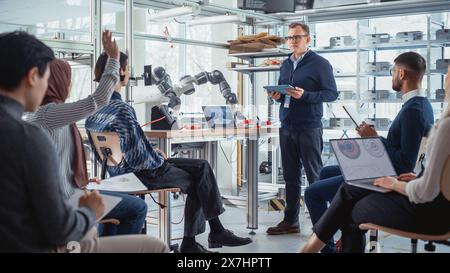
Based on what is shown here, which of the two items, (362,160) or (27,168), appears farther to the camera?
(362,160)

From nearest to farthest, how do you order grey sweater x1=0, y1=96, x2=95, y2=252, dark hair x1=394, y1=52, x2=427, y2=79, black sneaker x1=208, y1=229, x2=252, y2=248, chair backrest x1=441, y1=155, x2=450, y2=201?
grey sweater x1=0, y1=96, x2=95, y2=252
chair backrest x1=441, y1=155, x2=450, y2=201
dark hair x1=394, y1=52, x2=427, y2=79
black sneaker x1=208, y1=229, x2=252, y2=248

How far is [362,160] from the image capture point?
2.44 metres

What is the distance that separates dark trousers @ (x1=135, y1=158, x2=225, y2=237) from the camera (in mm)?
3148

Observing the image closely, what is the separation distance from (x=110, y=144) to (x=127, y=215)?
58 cm

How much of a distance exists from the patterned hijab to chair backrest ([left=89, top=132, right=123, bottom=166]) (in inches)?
27.4

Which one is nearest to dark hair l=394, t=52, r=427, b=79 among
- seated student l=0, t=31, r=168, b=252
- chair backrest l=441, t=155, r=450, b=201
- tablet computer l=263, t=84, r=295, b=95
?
chair backrest l=441, t=155, r=450, b=201

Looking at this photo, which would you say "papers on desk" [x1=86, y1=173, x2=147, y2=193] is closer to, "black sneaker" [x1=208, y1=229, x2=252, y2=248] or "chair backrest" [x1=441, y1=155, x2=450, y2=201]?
"black sneaker" [x1=208, y1=229, x2=252, y2=248]

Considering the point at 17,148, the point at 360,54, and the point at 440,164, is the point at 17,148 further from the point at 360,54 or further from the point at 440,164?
the point at 360,54

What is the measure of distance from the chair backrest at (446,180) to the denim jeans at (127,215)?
1.33 metres

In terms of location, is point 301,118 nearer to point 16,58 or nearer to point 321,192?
point 321,192

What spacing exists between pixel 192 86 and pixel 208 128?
0.80 meters

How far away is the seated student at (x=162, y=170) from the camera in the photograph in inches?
114

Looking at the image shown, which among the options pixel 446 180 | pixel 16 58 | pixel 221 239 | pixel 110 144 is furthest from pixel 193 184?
pixel 16 58
